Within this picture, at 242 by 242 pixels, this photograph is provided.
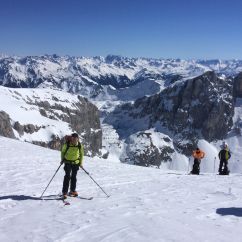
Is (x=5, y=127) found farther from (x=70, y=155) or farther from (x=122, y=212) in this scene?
(x=122, y=212)

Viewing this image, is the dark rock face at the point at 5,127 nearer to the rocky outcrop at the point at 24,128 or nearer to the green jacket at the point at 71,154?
the rocky outcrop at the point at 24,128

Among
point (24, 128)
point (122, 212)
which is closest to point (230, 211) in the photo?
point (122, 212)

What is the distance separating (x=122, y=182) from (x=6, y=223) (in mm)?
11543

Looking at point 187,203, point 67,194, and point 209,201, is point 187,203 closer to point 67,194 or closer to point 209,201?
point 209,201

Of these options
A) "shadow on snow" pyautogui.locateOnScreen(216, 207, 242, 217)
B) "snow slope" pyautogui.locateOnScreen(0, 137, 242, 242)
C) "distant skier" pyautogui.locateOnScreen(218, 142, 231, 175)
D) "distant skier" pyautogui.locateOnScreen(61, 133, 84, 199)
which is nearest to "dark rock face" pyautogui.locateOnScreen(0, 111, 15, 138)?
"distant skier" pyautogui.locateOnScreen(218, 142, 231, 175)

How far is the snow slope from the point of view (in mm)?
12664

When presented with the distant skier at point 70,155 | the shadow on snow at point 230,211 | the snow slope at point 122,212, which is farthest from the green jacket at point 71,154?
the shadow on snow at point 230,211

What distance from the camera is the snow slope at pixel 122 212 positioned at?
1266cm

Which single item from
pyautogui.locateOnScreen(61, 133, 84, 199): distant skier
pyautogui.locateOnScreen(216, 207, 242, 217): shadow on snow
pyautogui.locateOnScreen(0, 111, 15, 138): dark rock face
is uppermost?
pyautogui.locateOnScreen(0, 111, 15, 138): dark rock face

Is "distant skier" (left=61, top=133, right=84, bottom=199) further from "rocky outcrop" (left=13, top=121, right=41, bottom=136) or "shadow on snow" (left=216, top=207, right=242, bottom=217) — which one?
"rocky outcrop" (left=13, top=121, right=41, bottom=136)

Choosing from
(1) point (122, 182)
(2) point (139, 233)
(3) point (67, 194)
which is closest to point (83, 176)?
(1) point (122, 182)

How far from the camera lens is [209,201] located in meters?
18.3

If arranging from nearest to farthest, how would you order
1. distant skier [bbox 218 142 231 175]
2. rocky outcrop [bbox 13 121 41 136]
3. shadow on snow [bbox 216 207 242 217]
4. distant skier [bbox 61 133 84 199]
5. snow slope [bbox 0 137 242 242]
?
1. snow slope [bbox 0 137 242 242]
2. shadow on snow [bbox 216 207 242 217]
3. distant skier [bbox 61 133 84 199]
4. distant skier [bbox 218 142 231 175]
5. rocky outcrop [bbox 13 121 41 136]

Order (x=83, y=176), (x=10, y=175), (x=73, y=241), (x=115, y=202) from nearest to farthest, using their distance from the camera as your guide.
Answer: (x=73, y=241), (x=115, y=202), (x=10, y=175), (x=83, y=176)
